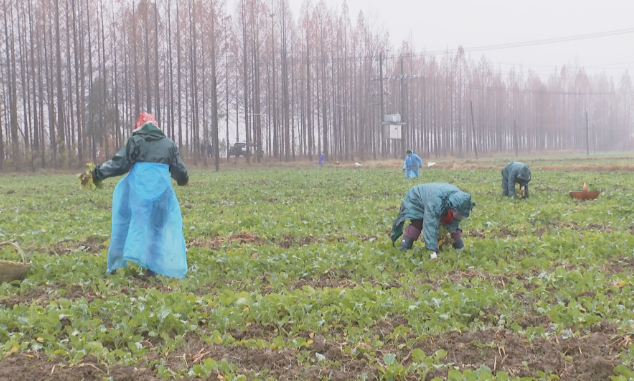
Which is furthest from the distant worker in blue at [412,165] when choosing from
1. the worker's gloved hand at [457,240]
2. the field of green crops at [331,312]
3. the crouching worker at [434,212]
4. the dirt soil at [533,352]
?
the dirt soil at [533,352]

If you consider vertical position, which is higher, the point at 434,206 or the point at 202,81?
the point at 202,81

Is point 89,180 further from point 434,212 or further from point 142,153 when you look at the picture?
point 434,212

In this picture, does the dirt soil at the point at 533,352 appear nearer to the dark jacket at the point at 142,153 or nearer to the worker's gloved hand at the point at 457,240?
the worker's gloved hand at the point at 457,240

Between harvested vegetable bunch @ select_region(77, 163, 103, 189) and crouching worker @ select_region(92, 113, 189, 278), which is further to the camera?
harvested vegetable bunch @ select_region(77, 163, 103, 189)

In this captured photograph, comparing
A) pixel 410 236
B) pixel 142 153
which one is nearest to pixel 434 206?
pixel 410 236

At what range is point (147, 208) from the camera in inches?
259

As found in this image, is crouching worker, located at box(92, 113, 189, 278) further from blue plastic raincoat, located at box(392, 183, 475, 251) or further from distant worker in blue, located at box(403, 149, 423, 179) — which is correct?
distant worker in blue, located at box(403, 149, 423, 179)

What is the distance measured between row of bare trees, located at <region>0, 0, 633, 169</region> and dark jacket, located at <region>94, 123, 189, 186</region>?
33.9 meters

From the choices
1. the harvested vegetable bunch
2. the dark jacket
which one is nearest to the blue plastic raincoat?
the dark jacket

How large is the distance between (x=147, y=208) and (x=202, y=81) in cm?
4433

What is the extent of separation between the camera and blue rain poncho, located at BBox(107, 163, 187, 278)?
652 cm

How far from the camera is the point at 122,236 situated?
6.72 metres

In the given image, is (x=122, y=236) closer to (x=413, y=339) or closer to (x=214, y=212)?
(x=413, y=339)

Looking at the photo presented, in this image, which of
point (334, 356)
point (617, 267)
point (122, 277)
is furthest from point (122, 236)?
point (617, 267)
